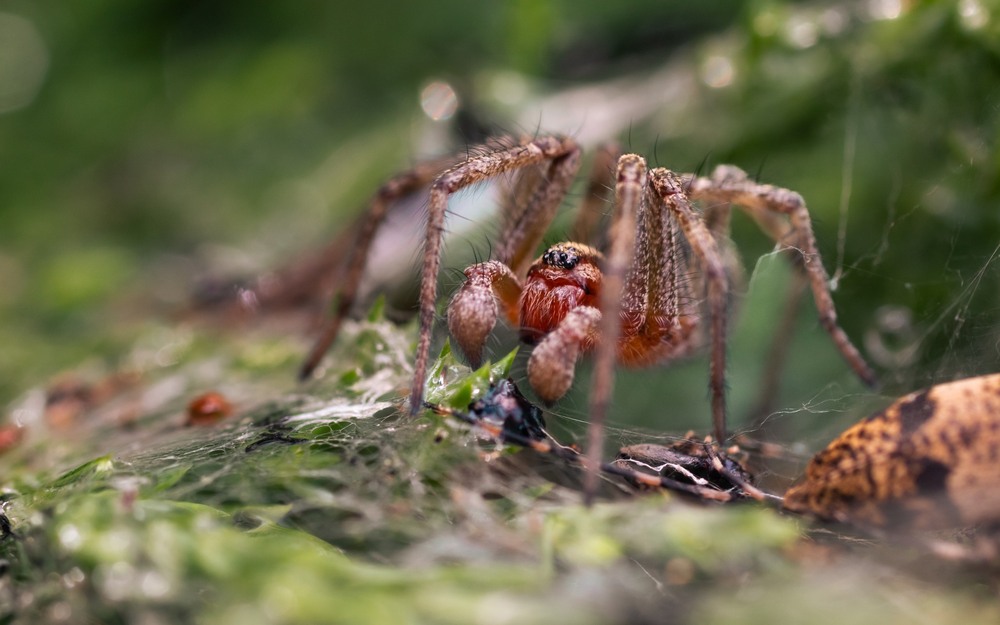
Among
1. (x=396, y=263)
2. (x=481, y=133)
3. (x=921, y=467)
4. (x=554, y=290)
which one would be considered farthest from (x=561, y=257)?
(x=481, y=133)

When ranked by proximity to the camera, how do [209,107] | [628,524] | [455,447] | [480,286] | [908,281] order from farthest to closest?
[209,107] < [908,281] < [480,286] < [455,447] < [628,524]

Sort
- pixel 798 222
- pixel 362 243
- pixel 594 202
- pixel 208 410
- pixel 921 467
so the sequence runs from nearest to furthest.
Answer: pixel 921 467, pixel 798 222, pixel 208 410, pixel 362 243, pixel 594 202

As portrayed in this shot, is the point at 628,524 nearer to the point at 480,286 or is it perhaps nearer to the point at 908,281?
the point at 480,286

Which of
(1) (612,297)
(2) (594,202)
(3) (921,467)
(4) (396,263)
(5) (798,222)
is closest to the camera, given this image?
(3) (921,467)

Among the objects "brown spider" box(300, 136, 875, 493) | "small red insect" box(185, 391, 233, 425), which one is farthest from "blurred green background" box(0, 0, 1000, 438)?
"small red insect" box(185, 391, 233, 425)

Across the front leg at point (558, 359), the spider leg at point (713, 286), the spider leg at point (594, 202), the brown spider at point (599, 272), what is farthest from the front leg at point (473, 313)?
the spider leg at point (594, 202)

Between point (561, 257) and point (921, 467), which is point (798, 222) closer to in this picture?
point (561, 257)

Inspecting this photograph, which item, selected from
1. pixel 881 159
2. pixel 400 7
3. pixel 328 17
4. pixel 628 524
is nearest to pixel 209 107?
pixel 328 17
